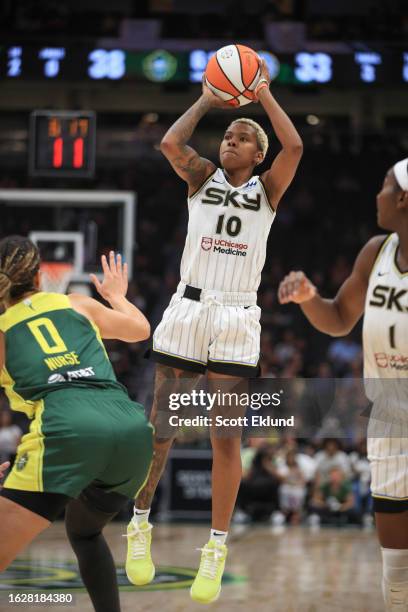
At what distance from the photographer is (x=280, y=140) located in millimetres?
5449

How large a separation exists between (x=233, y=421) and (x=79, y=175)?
15.5 ft

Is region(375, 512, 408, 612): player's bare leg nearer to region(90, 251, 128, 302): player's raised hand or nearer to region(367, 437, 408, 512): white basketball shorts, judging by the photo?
region(367, 437, 408, 512): white basketball shorts

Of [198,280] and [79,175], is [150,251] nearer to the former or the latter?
[79,175]

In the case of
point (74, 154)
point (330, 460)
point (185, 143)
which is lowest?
point (330, 460)

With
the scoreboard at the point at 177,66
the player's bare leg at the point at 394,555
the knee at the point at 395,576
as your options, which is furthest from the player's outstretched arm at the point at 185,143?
the scoreboard at the point at 177,66

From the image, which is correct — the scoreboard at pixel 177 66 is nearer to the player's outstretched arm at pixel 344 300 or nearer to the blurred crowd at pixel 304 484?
the blurred crowd at pixel 304 484

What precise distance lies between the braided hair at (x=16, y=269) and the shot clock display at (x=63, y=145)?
526cm

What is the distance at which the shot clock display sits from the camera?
9.59 metres

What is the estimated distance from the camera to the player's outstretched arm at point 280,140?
5.36 meters

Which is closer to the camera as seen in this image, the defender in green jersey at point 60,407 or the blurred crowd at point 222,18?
the defender in green jersey at point 60,407

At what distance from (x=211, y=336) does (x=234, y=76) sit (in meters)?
1.41

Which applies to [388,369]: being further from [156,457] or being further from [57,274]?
[57,274]

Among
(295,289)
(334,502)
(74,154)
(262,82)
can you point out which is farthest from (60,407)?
(334,502)

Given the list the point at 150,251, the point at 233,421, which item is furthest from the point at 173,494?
the point at 233,421
